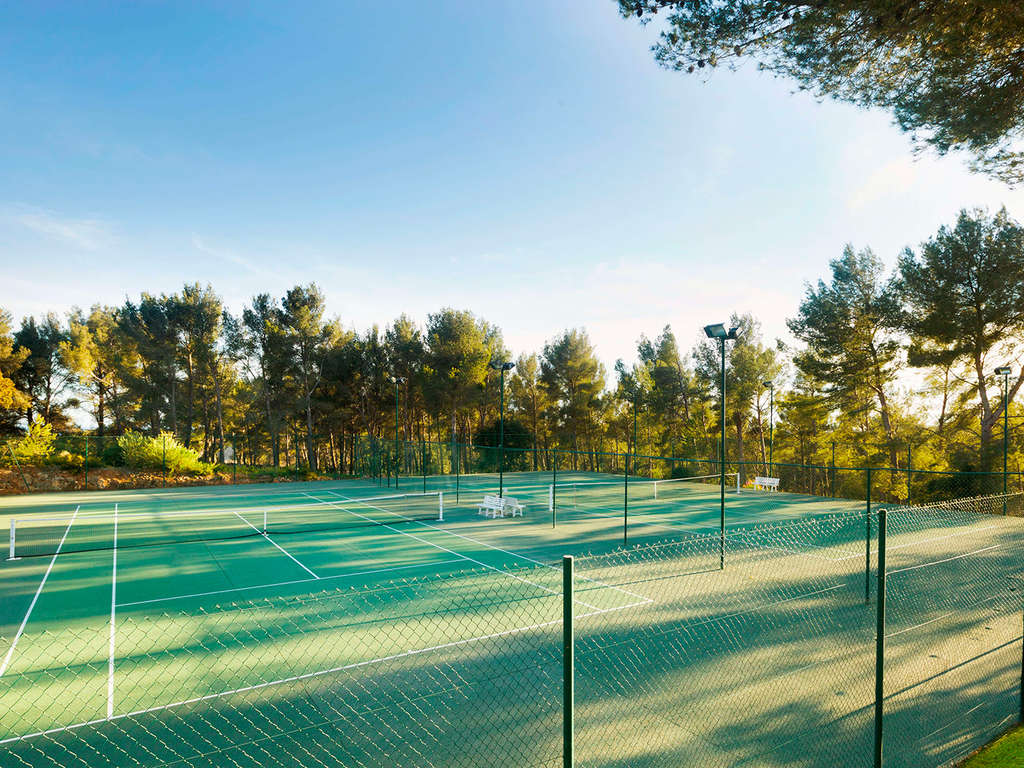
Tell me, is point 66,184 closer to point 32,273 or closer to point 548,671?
point 32,273

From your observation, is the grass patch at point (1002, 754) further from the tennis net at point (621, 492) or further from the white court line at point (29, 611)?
the tennis net at point (621, 492)

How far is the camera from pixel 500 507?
18.5m

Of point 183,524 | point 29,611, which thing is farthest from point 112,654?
point 183,524

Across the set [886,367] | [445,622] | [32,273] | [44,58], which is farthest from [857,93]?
[32,273]

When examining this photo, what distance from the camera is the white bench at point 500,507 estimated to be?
18422 mm

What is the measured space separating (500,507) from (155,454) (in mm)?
21202

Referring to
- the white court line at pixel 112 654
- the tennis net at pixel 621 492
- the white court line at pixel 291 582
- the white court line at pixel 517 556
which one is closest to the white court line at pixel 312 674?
the white court line at pixel 112 654

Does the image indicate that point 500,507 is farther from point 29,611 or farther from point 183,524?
point 29,611

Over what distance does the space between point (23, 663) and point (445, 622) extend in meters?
5.39

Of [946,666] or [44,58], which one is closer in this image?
[946,666]

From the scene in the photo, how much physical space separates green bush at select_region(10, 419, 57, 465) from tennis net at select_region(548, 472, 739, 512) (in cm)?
2473

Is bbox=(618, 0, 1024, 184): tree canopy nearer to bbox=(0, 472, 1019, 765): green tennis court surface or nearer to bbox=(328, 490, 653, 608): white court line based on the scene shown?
bbox=(0, 472, 1019, 765): green tennis court surface

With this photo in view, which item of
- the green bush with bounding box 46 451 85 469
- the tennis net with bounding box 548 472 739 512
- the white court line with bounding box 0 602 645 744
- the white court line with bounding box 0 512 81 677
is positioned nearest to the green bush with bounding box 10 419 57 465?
the green bush with bounding box 46 451 85 469

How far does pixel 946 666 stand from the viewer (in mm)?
6242
